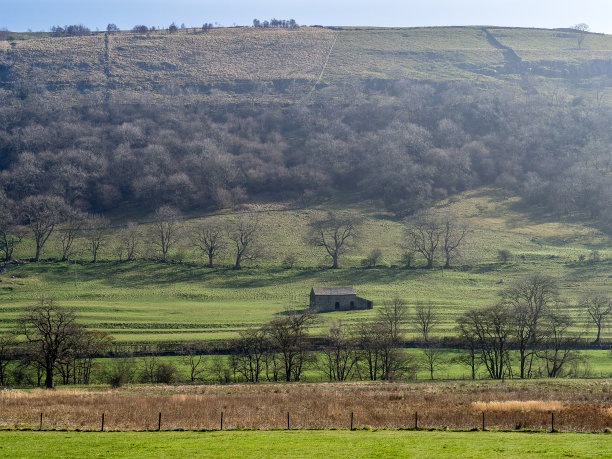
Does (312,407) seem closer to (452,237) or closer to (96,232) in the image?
(452,237)

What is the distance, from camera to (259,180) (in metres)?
163

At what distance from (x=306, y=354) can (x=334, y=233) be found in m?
54.8

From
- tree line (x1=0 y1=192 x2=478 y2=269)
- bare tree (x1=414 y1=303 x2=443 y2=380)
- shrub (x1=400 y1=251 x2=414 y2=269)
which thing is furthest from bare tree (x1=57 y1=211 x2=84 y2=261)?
bare tree (x1=414 y1=303 x2=443 y2=380)

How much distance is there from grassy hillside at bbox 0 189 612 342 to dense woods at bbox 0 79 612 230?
22742 mm

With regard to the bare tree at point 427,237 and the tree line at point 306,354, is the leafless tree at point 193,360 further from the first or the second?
the bare tree at point 427,237

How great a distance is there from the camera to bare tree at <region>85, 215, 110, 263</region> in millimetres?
108500

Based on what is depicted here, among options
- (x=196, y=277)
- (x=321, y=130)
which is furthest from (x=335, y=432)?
(x=321, y=130)

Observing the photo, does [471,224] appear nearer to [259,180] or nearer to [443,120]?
[259,180]

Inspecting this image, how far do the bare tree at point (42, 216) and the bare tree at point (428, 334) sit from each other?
64.8m

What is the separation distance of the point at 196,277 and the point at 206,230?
12991mm

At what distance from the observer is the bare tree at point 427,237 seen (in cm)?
10919

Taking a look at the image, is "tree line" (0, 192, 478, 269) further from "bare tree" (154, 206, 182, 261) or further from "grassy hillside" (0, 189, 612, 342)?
"grassy hillside" (0, 189, 612, 342)

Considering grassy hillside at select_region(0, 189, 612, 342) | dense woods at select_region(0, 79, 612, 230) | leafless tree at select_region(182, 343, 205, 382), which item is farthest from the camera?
dense woods at select_region(0, 79, 612, 230)

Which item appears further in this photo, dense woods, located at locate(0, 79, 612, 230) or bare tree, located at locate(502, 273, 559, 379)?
dense woods, located at locate(0, 79, 612, 230)
